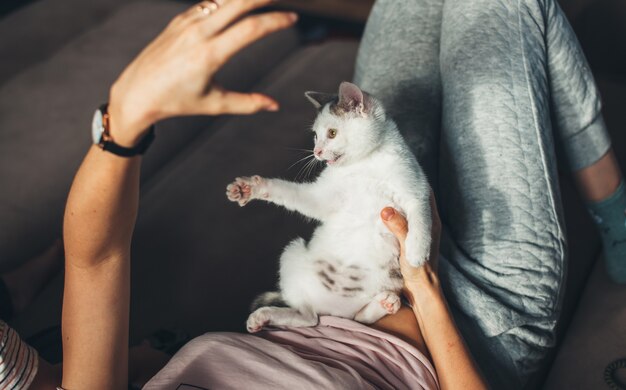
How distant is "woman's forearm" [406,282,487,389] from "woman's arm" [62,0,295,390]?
0.58 meters

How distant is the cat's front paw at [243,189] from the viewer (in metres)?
1.04

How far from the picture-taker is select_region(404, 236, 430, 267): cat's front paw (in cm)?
98

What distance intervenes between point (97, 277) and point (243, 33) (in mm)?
528

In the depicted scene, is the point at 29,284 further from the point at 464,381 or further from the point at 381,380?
the point at 464,381

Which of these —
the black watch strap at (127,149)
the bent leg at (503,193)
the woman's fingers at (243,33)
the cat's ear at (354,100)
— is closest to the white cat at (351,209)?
the cat's ear at (354,100)

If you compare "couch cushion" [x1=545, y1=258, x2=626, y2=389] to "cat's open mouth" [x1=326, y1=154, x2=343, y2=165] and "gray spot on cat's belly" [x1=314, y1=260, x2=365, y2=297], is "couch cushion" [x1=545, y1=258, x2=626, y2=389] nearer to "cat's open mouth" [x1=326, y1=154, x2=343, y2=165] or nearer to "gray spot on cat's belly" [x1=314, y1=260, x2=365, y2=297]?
"gray spot on cat's belly" [x1=314, y1=260, x2=365, y2=297]

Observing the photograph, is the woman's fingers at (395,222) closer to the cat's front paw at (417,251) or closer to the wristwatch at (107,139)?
the cat's front paw at (417,251)

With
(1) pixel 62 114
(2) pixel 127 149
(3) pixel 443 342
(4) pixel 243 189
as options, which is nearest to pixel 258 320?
(4) pixel 243 189

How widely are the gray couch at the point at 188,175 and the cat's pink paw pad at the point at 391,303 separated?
0.36m

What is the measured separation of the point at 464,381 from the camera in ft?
3.08

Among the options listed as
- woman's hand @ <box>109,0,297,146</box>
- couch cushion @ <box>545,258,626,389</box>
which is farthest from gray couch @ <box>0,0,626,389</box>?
woman's hand @ <box>109,0,297,146</box>

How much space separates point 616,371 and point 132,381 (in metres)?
1.04

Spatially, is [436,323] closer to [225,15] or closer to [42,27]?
[225,15]

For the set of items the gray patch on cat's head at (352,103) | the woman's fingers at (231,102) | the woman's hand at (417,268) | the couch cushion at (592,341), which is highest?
the woman's fingers at (231,102)
